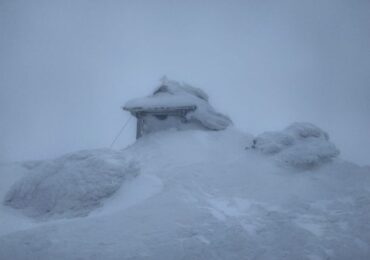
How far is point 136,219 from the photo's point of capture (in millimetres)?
10906

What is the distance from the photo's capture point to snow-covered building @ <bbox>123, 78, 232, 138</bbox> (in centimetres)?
2056

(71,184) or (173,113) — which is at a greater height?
(173,113)

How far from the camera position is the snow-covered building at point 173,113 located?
2056cm

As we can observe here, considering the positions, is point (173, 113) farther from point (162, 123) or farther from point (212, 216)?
point (212, 216)

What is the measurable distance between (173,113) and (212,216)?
1041 cm

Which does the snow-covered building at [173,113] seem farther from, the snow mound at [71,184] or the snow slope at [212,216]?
the snow mound at [71,184]

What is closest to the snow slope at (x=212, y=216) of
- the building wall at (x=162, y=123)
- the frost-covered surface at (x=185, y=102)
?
the building wall at (x=162, y=123)

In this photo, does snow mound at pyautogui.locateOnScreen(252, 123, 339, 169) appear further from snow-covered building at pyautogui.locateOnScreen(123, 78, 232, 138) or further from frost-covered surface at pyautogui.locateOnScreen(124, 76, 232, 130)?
snow-covered building at pyautogui.locateOnScreen(123, 78, 232, 138)

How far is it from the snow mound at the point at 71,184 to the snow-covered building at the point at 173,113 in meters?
6.72

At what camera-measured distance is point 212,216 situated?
11477 mm

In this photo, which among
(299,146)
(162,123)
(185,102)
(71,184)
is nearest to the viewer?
(71,184)

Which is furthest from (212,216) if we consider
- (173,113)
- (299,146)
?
(173,113)

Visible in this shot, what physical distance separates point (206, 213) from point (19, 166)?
10663 millimetres

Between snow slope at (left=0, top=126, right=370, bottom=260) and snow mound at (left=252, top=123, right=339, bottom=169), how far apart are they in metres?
0.34
